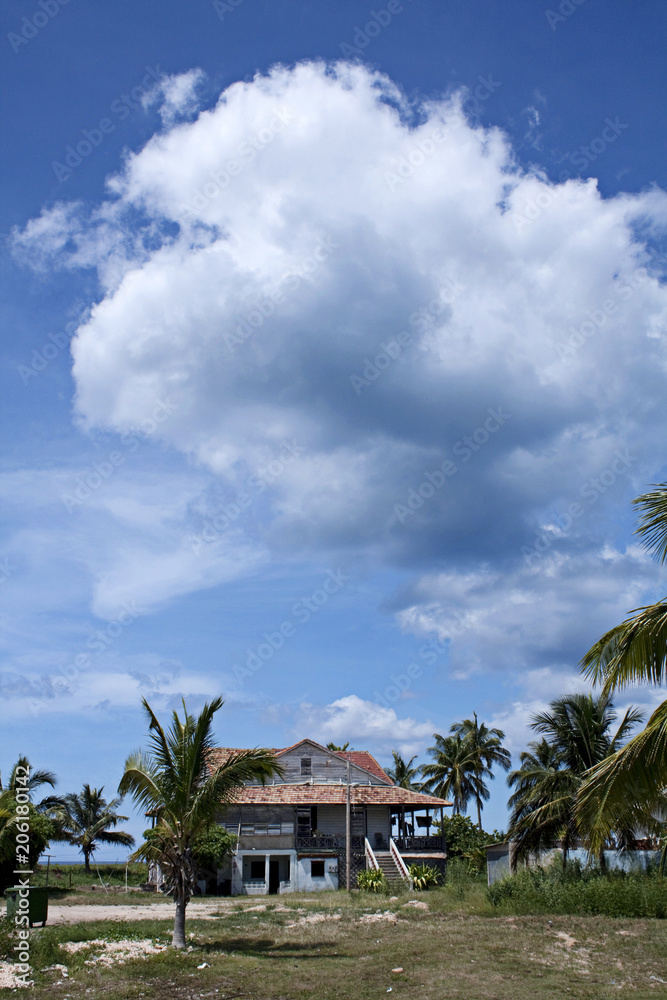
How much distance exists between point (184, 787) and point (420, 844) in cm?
2589

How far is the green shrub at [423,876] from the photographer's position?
3356 centimetres

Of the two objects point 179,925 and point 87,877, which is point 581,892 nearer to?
point 179,925

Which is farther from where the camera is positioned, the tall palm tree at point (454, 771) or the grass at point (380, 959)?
the tall palm tree at point (454, 771)

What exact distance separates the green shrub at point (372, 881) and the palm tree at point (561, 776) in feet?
23.2

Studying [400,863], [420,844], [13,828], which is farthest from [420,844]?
[13,828]

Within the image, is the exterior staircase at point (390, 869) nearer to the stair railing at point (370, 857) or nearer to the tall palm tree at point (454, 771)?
the stair railing at point (370, 857)

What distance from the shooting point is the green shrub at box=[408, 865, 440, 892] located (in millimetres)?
33562

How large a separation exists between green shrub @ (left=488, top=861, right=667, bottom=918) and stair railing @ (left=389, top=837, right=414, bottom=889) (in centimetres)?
1184

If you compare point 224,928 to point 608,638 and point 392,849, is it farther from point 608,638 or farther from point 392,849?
point 392,849

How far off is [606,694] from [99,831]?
5265cm

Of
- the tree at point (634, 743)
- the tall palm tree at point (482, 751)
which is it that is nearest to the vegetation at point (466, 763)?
the tall palm tree at point (482, 751)

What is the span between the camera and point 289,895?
34562 millimetres

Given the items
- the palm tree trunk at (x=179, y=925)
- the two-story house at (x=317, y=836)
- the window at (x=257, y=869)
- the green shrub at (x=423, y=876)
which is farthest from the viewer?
the window at (x=257, y=869)

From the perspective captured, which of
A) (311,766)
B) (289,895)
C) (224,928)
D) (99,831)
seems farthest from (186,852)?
(99,831)
